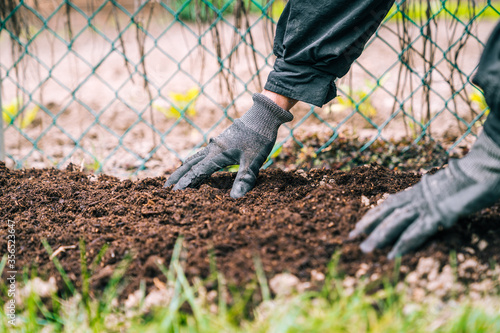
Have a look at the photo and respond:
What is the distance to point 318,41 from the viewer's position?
1.60 meters

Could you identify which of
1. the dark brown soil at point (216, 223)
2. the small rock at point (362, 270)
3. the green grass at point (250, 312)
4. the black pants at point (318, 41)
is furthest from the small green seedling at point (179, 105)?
the small rock at point (362, 270)

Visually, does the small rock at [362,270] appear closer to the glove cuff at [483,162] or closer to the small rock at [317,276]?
the small rock at [317,276]

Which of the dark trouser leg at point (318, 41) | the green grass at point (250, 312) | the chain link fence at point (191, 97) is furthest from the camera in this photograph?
the chain link fence at point (191, 97)

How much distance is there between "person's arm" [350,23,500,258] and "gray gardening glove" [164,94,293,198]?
0.60m

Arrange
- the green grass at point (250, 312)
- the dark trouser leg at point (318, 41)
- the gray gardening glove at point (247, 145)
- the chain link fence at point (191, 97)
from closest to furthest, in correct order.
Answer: the green grass at point (250, 312) < the dark trouser leg at point (318, 41) < the gray gardening glove at point (247, 145) < the chain link fence at point (191, 97)

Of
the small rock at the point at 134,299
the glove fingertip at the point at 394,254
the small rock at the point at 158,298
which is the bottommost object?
the glove fingertip at the point at 394,254

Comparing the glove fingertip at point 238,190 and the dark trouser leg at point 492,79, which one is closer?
the dark trouser leg at point 492,79

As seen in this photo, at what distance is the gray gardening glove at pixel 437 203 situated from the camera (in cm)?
112

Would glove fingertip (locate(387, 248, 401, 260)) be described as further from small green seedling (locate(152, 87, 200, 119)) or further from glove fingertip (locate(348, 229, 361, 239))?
small green seedling (locate(152, 87, 200, 119))

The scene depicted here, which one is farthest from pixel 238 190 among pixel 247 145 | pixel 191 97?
pixel 191 97

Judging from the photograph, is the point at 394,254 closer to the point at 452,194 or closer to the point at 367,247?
the point at 367,247

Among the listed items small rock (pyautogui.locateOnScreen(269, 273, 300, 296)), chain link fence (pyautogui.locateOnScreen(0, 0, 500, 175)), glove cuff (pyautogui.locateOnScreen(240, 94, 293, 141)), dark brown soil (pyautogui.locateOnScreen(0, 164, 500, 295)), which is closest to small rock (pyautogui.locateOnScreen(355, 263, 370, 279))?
dark brown soil (pyautogui.locateOnScreen(0, 164, 500, 295))

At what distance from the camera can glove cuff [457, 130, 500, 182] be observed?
1114 millimetres

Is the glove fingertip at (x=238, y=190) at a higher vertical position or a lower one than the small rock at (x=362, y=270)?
higher
